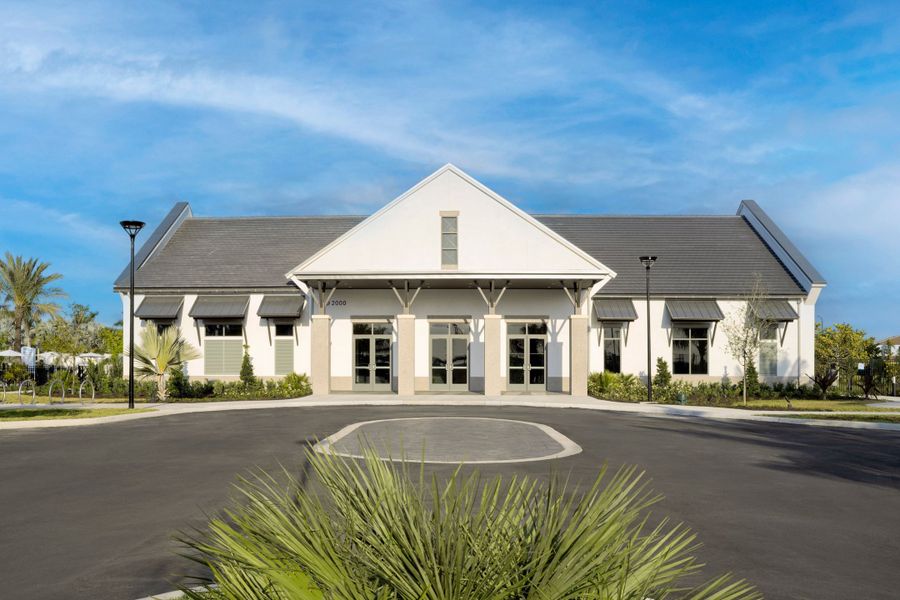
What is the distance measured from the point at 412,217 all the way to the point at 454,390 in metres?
7.66

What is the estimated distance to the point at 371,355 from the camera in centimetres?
3072

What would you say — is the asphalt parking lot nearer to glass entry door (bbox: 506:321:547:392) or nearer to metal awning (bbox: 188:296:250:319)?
glass entry door (bbox: 506:321:547:392)

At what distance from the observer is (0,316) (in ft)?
169

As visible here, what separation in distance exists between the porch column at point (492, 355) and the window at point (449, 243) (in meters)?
2.82

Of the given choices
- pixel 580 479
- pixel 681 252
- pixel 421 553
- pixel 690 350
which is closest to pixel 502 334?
pixel 690 350

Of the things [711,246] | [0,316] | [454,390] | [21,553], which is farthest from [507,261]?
[0,316]

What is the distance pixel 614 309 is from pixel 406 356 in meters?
9.70

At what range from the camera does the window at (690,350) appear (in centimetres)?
3117

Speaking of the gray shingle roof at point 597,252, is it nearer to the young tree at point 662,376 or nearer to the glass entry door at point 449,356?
the young tree at point 662,376

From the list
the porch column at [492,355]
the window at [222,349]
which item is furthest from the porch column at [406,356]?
the window at [222,349]

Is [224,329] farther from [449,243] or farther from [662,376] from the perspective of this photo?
[662,376]

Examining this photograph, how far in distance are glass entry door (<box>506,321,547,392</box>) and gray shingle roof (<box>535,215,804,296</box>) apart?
12.7 ft

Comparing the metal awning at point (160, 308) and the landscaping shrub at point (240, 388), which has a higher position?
the metal awning at point (160, 308)

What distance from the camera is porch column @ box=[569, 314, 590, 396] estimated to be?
28.0 m
